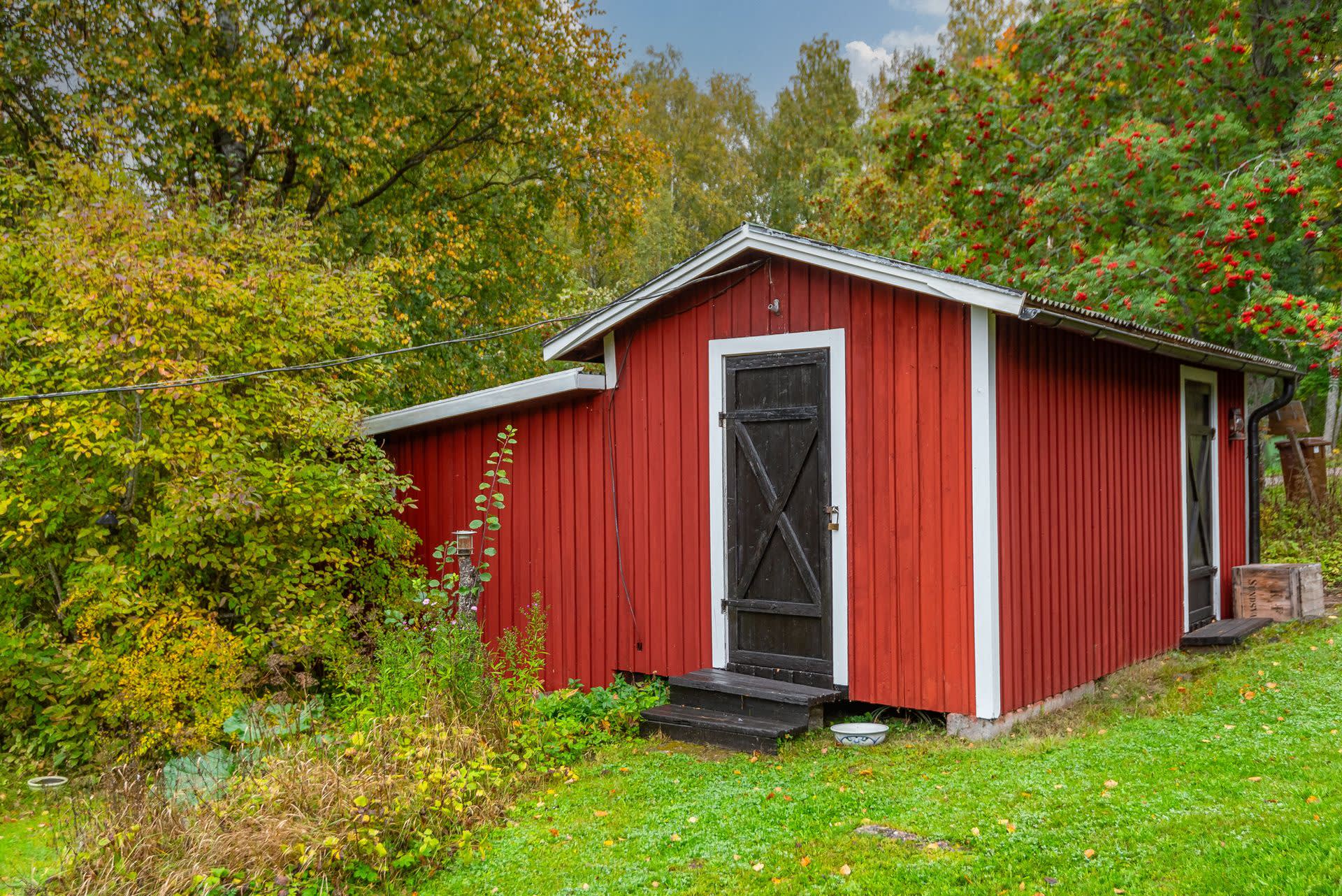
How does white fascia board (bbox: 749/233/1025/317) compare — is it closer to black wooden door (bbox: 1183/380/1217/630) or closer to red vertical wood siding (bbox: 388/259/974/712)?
red vertical wood siding (bbox: 388/259/974/712)

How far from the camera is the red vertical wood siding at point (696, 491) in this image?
5754 millimetres

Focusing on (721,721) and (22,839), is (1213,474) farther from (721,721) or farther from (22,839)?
(22,839)

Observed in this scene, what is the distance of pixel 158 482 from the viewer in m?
7.04

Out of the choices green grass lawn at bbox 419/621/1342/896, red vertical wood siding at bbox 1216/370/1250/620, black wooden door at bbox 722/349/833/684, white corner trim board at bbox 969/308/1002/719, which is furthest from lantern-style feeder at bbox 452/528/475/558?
red vertical wood siding at bbox 1216/370/1250/620

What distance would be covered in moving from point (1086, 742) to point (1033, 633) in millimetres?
789

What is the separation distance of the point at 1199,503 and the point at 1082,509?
289 cm

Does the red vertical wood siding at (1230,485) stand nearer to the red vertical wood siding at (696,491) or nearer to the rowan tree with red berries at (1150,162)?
the rowan tree with red berries at (1150,162)

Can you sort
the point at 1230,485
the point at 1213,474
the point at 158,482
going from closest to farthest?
1. the point at 158,482
2. the point at 1213,474
3. the point at 1230,485

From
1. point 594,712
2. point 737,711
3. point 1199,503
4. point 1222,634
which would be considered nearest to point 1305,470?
point 1199,503

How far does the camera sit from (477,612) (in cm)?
830

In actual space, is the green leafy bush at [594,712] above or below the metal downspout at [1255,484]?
below

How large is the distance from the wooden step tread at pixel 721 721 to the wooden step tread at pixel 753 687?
0.44 feet

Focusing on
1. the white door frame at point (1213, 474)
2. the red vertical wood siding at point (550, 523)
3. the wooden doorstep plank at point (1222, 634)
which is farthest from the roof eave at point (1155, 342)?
the red vertical wood siding at point (550, 523)

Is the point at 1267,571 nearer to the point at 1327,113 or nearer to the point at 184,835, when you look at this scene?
the point at 1327,113
